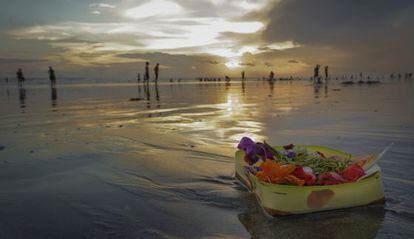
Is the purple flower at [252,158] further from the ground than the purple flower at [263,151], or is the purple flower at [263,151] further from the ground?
the purple flower at [263,151]

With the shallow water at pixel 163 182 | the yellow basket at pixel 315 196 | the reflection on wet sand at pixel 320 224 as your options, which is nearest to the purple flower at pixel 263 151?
the shallow water at pixel 163 182

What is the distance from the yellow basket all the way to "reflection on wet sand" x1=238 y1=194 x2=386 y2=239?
3.8 inches

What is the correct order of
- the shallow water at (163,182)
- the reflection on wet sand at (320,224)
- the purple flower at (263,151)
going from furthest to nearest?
1. the purple flower at (263,151)
2. the shallow water at (163,182)
3. the reflection on wet sand at (320,224)


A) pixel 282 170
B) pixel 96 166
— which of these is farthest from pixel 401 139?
pixel 96 166

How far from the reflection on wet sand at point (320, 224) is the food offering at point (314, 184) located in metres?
0.10

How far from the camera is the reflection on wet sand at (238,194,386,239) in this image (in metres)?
3.83

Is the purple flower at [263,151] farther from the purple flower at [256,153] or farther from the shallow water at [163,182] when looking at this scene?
the shallow water at [163,182]

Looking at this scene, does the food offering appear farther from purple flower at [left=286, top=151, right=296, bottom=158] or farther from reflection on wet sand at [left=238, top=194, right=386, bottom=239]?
purple flower at [left=286, top=151, right=296, bottom=158]

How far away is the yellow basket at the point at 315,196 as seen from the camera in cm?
406

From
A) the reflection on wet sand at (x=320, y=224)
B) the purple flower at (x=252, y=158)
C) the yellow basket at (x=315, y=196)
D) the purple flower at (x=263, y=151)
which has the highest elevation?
the purple flower at (x=263, y=151)

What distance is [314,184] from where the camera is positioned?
14.3ft

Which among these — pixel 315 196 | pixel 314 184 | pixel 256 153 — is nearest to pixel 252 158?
pixel 256 153

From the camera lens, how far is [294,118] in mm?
12656

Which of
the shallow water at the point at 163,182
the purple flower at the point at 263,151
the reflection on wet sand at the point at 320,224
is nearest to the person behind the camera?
the reflection on wet sand at the point at 320,224
